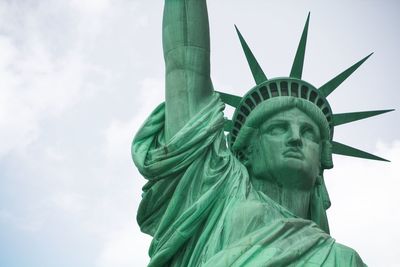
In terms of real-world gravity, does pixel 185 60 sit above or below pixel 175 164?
above

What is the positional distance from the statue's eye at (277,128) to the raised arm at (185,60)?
0.86 metres

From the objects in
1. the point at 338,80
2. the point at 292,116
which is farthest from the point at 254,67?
the point at 292,116

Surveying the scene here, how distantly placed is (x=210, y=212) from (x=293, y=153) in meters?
1.36

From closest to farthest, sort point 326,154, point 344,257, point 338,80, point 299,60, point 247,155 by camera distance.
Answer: point 344,257
point 247,155
point 326,154
point 299,60
point 338,80

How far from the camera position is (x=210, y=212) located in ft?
28.7

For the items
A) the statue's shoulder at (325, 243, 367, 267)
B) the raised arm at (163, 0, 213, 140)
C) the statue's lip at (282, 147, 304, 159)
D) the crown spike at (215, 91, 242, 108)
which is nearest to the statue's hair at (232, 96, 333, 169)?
the statue's lip at (282, 147, 304, 159)

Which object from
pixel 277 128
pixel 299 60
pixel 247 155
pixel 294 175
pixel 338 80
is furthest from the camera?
pixel 338 80

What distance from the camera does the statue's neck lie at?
31.3 ft

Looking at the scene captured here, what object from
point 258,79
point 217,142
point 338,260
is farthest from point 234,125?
point 338,260

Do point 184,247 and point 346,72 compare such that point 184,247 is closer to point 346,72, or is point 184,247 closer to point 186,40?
point 186,40

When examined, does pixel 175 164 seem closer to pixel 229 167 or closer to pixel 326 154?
pixel 229 167

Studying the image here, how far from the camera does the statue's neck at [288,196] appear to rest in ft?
31.3

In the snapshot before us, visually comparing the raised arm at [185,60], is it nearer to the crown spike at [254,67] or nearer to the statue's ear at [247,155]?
the statue's ear at [247,155]

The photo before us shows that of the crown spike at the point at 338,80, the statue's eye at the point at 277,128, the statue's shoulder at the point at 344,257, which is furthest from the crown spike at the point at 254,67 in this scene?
the statue's shoulder at the point at 344,257
